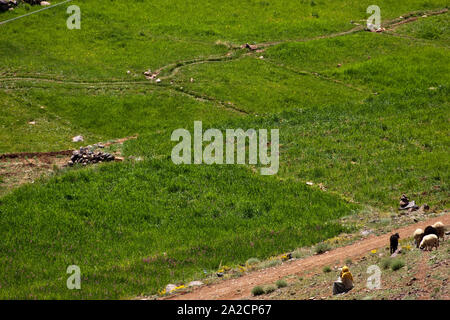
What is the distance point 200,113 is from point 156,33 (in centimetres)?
1577

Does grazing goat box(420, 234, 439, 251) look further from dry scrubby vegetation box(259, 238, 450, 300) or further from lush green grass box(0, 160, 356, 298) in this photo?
lush green grass box(0, 160, 356, 298)

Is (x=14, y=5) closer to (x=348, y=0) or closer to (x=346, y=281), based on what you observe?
(x=348, y=0)

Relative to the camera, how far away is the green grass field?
70.4ft

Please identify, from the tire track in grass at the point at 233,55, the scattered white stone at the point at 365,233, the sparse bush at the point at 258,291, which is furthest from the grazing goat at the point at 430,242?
the tire track in grass at the point at 233,55

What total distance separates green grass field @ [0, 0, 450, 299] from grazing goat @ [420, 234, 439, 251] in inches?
198

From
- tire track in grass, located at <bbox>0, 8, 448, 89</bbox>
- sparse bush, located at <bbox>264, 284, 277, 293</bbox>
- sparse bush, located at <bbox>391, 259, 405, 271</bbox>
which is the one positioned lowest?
sparse bush, located at <bbox>264, 284, 277, 293</bbox>

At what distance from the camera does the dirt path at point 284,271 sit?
686 inches

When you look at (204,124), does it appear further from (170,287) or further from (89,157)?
(170,287)

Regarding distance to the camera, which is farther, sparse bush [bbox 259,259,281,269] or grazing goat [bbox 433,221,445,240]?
sparse bush [bbox 259,259,281,269]

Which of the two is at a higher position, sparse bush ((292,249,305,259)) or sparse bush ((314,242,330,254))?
sparse bush ((314,242,330,254))

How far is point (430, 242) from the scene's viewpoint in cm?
1703

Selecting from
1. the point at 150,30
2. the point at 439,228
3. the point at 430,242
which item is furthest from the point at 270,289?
the point at 150,30

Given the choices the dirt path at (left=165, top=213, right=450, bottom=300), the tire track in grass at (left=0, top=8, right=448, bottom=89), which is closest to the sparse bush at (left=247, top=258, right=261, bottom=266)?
the dirt path at (left=165, top=213, right=450, bottom=300)
